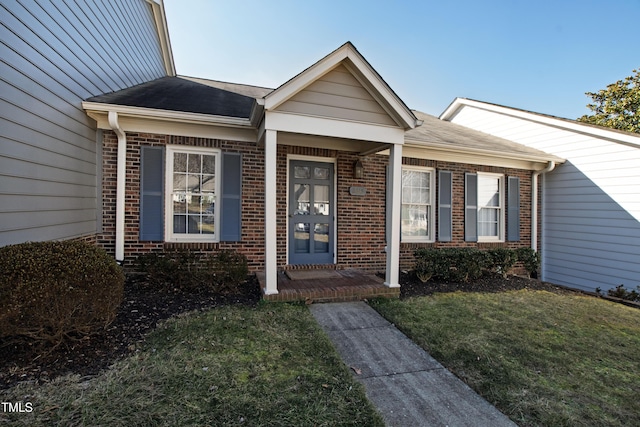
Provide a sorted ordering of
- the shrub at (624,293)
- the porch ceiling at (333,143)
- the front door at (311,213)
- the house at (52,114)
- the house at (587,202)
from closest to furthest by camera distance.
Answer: the house at (52,114) < the porch ceiling at (333,143) < the front door at (311,213) < the shrub at (624,293) < the house at (587,202)

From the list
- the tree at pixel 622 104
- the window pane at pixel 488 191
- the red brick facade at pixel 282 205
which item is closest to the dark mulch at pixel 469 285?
the red brick facade at pixel 282 205

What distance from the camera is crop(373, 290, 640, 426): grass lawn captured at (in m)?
2.59

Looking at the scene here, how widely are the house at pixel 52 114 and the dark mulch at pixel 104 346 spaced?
4.14ft

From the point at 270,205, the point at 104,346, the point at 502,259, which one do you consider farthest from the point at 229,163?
the point at 502,259

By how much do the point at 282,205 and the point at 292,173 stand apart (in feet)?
2.27

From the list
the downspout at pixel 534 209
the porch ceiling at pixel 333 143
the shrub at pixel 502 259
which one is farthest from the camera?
the downspout at pixel 534 209

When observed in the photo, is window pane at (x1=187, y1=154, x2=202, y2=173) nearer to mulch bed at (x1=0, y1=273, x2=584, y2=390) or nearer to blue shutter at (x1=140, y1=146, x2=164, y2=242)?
blue shutter at (x1=140, y1=146, x2=164, y2=242)

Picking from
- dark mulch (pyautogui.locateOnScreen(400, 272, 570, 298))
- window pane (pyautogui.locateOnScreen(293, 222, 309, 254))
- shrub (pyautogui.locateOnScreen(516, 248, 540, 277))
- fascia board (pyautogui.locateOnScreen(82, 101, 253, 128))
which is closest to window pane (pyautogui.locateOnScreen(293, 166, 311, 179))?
window pane (pyautogui.locateOnScreen(293, 222, 309, 254))

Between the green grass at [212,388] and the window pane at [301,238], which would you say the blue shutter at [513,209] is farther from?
the green grass at [212,388]

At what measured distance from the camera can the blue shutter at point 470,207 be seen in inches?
305

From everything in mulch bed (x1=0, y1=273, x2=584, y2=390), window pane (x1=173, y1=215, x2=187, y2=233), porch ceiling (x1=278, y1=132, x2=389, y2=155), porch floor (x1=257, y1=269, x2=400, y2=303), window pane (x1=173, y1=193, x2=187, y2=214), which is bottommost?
mulch bed (x1=0, y1=273, x2=584, y2=390)

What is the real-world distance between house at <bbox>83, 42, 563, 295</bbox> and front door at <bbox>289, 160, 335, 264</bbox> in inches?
0.8

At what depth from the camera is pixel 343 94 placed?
509 centimetres

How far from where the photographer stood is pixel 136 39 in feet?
25.8
